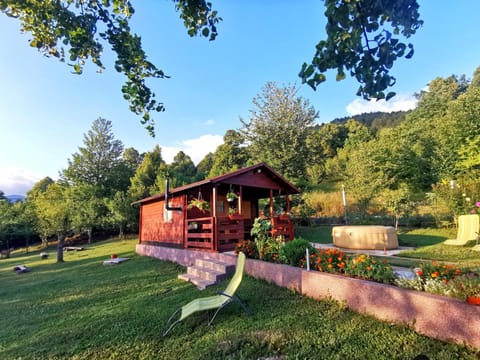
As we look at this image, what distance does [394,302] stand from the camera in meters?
3.17

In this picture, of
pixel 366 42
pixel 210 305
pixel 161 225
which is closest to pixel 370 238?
pixel 210 305

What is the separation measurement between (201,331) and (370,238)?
7.48m

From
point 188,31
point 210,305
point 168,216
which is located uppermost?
point 188,31

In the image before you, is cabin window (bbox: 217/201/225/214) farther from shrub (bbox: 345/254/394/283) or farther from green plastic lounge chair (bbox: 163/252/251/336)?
shrub (bbox: 345/254/394/283)

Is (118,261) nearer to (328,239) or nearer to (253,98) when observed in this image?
(328,239)

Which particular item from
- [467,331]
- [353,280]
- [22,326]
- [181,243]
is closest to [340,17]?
[467,331]

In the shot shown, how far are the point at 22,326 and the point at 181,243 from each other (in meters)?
5.03

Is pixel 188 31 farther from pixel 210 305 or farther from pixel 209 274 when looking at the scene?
pixel 209 274

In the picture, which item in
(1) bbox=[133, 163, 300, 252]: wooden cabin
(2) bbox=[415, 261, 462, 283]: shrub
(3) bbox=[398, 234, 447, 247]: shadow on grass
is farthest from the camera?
(3) bbox=[398, 234, 447, 247]: shadow on grass

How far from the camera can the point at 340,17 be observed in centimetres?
143

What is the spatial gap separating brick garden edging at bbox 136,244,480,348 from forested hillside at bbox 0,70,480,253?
943cm

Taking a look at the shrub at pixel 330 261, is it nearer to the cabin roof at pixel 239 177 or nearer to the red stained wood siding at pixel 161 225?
the cabin roof at pixel 239 177

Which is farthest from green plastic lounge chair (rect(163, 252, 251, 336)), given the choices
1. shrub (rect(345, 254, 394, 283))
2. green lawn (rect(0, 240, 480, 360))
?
shrub (rect(345, 254, 394, 283))

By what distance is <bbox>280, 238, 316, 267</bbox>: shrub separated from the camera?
4.98m
